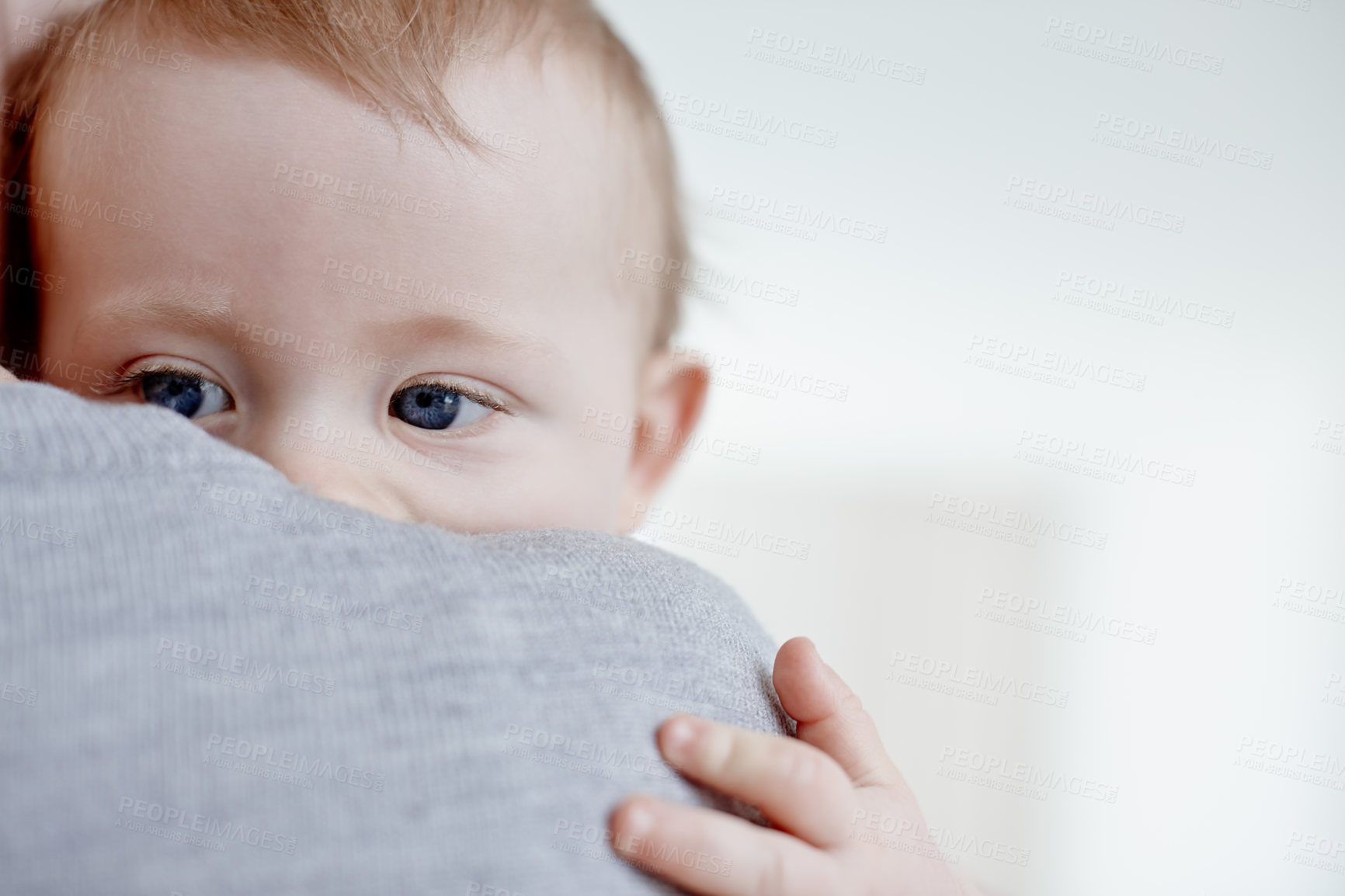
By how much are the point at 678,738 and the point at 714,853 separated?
0.20 feet

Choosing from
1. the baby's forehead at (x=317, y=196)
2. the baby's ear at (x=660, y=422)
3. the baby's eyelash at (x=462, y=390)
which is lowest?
the baby's ear at (x=660, y=422)

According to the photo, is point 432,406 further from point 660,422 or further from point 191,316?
point 660,422

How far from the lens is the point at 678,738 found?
0.55 meters

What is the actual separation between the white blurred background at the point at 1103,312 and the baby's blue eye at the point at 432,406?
0.74 m

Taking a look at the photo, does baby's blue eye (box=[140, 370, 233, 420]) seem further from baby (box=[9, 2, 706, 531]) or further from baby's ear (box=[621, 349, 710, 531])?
baby's ear (box=[621, 349, 710, 531])

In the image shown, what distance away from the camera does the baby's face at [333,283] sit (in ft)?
2.82

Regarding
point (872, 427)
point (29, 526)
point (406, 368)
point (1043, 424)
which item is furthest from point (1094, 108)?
point (29, 526)

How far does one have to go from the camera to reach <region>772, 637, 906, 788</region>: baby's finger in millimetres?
657

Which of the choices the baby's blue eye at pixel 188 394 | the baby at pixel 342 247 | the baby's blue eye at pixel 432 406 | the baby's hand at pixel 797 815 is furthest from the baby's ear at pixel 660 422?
the baby's hand at pixel 797 815

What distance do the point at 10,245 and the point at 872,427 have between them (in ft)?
5.46

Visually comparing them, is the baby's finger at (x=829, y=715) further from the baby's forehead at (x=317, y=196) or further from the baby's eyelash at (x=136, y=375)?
the baby's eyelash at (x=136, y=375)

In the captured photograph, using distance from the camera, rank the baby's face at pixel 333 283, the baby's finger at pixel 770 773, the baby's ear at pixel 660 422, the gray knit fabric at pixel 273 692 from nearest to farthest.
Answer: the gray knit fabric at pixel 273 692
the baby's finger at pixel 770 773
the baby's face at pixel 333 283
the baby's ear at pixel 660 422

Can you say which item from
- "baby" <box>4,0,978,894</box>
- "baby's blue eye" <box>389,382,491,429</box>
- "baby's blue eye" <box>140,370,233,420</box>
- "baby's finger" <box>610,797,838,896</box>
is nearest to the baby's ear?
"baby" <box>4,0,978,894</box>

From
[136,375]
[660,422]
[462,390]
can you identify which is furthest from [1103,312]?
[136,375]
